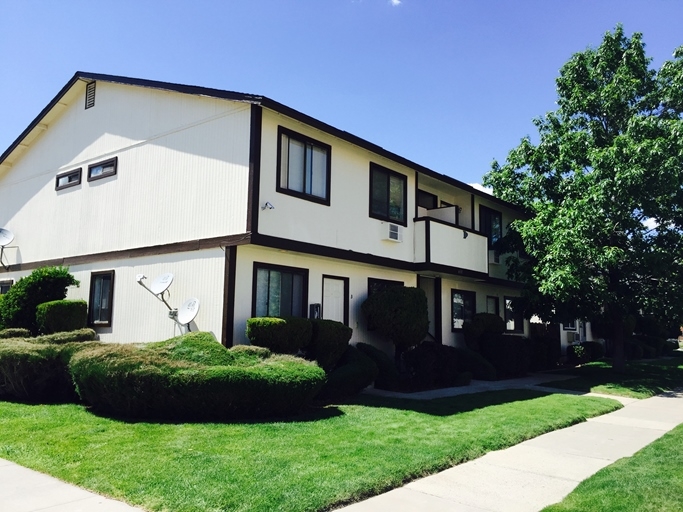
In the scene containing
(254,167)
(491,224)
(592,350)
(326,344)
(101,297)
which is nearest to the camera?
(254,167)

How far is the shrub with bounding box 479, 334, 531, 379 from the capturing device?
17.7 metres

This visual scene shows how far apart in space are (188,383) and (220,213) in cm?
472

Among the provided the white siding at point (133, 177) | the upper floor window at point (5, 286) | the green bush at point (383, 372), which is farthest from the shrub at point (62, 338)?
the upper floor window at point (5, 286)

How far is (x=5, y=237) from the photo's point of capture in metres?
18.0

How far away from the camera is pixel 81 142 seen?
16.8 meters

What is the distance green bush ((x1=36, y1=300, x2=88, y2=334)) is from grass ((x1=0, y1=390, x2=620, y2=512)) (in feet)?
12.7

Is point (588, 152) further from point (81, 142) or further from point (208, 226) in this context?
point (81, 142)

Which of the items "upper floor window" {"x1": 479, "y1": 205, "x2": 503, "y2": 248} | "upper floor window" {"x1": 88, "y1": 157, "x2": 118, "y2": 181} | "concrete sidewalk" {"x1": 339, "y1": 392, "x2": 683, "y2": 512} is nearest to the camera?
"concrete sidewalk" {"x1": 339, "y1": 392, "x2": 683, "y2": 512}

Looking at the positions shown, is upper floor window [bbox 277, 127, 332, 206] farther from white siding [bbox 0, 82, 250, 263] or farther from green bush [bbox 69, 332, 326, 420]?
green bush [bbox 69, 332, 326, 420]

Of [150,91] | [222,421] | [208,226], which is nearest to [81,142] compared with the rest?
Result: [150,91]

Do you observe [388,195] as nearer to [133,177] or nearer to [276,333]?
[276,333]

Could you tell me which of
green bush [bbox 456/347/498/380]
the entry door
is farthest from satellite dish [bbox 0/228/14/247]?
green bush [bbox 456/347/498/380]

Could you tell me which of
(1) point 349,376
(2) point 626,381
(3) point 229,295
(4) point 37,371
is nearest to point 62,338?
(4) point 37,371

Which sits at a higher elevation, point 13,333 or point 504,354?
point 13,333
